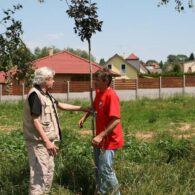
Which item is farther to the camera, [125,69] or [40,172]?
[125,69]

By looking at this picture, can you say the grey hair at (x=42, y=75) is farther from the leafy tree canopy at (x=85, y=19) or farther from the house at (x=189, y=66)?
the house at (x=189, y=66)

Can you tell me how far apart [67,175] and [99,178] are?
67 cm

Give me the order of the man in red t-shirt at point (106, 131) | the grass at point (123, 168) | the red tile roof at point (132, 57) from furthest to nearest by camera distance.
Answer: the red tile roof at point (132, 57) → the grass at point (123, 168) → the man in red t-shirt at point (106, 131)

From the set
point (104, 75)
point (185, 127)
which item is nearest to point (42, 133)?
point (104, 75)

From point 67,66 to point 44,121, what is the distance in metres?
43.5

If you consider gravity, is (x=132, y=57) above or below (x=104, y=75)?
above

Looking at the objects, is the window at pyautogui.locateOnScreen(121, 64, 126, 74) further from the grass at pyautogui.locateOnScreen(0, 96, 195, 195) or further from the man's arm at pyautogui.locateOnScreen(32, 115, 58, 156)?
the man's arm at pyautogui.locateOnScreen(32, 115, 58, 156)

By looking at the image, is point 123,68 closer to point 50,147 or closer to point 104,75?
point 104,75

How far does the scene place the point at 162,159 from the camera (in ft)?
24.3

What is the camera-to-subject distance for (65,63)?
49.4 m

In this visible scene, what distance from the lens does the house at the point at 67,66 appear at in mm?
47219

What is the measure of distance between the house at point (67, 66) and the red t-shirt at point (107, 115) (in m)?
40.6

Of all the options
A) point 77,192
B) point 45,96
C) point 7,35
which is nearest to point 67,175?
point 77,192

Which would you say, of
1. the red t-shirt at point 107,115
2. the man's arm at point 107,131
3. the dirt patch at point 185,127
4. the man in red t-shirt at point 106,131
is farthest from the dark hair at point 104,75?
the dirt patch at point 185,127
